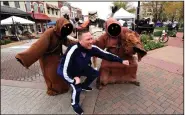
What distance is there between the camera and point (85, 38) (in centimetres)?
259

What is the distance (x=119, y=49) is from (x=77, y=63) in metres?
1.26

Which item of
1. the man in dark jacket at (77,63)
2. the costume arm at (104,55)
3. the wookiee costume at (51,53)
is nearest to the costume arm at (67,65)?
the man in dark jacket at (77,63)

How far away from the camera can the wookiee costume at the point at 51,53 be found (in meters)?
2.80

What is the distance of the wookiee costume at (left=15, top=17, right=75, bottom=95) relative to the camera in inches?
110

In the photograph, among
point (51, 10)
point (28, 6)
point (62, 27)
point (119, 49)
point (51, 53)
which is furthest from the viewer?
point (51, 10)

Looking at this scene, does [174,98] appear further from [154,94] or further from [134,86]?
[134,86]

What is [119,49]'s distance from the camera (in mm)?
3586

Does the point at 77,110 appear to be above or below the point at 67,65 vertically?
below

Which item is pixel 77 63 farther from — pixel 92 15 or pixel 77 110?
pixel 92 15

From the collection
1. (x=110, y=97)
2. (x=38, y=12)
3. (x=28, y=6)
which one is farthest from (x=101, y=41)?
(x=38, y=12)

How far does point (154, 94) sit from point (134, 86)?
52 centimetres

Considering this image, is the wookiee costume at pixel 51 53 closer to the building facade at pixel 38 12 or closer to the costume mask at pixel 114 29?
the costume mask at pixel 114 29

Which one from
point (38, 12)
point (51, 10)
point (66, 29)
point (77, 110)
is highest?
point (51, 10)

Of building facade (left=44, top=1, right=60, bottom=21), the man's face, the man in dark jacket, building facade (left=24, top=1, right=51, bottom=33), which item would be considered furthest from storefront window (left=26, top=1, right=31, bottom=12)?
the man's face
